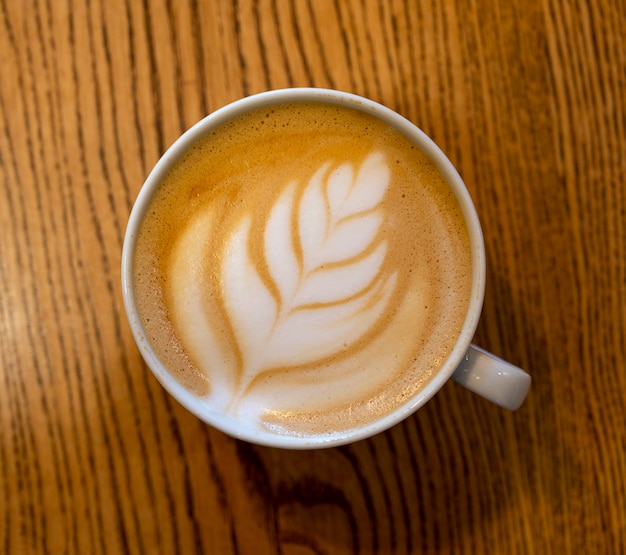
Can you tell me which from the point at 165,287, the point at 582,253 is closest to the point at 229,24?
the point at 165,287

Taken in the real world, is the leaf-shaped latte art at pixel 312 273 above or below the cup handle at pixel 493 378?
above

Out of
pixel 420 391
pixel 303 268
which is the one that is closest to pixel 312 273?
pixel 303 268

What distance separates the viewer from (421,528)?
0.90 m

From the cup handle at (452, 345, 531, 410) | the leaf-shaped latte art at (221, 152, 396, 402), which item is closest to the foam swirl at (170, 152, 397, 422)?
the leaf-shaped latte art at (221, 152, 396, 402)

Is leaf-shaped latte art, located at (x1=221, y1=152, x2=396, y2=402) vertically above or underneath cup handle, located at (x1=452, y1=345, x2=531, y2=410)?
above

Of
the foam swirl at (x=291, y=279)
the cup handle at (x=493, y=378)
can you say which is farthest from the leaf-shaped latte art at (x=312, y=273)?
the cup handle at (x=493, y=378)

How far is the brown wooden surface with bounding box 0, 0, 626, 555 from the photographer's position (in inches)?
34.5

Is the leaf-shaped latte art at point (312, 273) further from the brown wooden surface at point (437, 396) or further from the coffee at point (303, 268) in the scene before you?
the brown wooden surface at point (437, 396)

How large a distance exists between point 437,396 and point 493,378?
0.15 m

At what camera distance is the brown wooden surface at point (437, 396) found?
0.88 m

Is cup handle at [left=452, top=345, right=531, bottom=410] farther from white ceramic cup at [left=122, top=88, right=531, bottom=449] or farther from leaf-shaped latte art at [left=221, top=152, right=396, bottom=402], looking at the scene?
leaf-shaped latte art at [left=221, top=152, right=396, bottom=402]

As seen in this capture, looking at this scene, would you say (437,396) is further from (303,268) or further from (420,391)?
(303,268)

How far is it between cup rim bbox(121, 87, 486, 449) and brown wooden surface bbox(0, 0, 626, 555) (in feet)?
0.42

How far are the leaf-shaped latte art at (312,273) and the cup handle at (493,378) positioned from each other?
12cm
